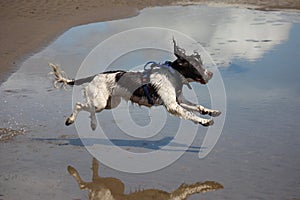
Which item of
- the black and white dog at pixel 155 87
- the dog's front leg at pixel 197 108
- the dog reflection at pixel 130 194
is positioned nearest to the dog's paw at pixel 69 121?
the black and white dog at pixel 155 87

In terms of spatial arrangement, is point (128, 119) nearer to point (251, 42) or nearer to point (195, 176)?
point (195, 176)

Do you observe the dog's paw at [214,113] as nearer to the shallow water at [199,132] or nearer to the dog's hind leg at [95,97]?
the shallow water at [199,132]

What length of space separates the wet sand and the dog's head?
4.60 m

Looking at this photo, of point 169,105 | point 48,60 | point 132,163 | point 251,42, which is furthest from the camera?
point 251,42

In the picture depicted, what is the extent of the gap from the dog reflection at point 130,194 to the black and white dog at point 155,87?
1182mm

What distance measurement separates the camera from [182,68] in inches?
271

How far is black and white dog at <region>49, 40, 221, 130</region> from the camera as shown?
6840mm

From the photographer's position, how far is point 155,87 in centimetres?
689

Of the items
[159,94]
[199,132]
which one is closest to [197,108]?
[199,132]

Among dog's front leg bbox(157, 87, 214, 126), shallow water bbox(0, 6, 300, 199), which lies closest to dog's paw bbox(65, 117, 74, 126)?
shallow water bbox(0, 6, 300, 199)

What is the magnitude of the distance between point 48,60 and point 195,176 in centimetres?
640

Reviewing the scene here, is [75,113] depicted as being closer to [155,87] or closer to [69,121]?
[69,121]

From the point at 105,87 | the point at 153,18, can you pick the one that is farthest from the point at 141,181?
the point at 153,18

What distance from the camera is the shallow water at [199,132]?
5797mm
